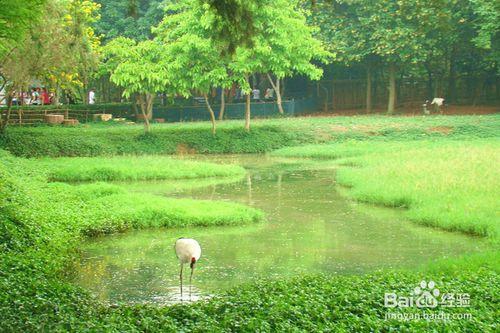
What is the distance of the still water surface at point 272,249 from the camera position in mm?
12930

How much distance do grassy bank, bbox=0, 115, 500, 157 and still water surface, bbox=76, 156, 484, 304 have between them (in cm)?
1262

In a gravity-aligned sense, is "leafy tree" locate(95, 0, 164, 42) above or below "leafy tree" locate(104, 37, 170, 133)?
above

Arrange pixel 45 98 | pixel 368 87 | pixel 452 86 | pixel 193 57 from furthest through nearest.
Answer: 1. pixel 45 98
2. pixel 452 86
3. pixel 368 87
4. pixel 193 57

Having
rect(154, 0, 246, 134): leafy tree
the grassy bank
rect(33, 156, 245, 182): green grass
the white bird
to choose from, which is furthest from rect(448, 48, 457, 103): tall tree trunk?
the white bird

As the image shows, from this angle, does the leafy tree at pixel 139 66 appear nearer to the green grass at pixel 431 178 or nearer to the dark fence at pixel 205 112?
the green grass at pixel 431 178

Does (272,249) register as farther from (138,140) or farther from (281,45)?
(281,45)

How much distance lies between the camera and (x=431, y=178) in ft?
74.2

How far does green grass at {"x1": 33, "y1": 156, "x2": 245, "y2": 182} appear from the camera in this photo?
84.3 ft

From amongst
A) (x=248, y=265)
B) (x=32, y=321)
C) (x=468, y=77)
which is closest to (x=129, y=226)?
(x=248, y=265)

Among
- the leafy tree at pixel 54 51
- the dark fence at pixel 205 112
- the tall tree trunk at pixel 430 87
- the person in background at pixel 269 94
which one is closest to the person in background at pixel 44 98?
the dark fence at pixel 205 112

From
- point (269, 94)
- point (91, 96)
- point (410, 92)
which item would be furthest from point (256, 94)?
point (91, 96)

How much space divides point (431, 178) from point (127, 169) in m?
9.80

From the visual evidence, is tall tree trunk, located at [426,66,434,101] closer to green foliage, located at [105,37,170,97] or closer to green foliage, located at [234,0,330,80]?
green foliage, located at [234,0,330,80]

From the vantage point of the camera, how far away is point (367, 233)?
55.7 ft
